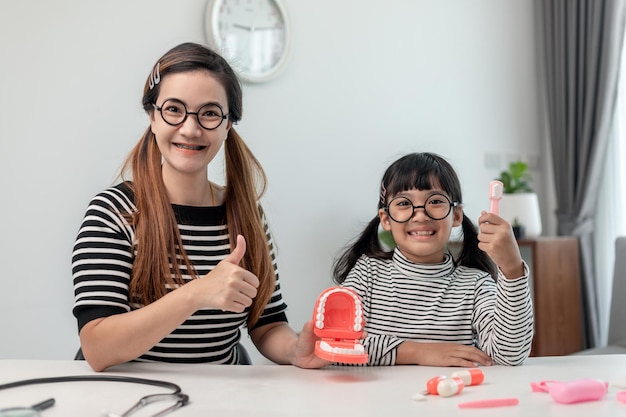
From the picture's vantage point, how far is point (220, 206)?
1622mm

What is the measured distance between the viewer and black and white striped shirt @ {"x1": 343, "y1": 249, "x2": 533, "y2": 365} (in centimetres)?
153

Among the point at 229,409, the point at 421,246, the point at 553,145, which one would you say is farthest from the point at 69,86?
the point at 553,145

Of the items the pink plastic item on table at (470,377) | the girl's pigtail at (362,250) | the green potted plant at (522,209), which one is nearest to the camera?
the pink plastic item on table at (470,377)

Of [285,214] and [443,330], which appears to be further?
[285,214]

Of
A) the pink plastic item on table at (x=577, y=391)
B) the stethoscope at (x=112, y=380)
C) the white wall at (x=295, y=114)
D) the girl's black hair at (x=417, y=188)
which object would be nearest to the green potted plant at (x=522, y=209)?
the white wall at (x=295, y=114)

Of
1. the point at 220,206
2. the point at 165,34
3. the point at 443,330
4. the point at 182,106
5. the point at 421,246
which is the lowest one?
the point at 443,330

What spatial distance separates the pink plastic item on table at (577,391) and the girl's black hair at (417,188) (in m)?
0.69

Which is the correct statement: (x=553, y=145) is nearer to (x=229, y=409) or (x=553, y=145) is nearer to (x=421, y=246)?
(x=421, y=246)

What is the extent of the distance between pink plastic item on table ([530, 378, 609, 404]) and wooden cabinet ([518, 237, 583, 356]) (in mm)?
2804

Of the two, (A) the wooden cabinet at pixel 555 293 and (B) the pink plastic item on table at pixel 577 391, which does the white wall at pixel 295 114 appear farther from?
(B) the pink plastic item on table at pixel 577 391

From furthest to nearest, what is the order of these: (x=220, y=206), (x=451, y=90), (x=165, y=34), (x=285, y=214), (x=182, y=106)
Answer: (x=451, y=90)
(x=285, y=214)
(x=165, y=34)
(x=220, y=206)
(x=182, y=106)

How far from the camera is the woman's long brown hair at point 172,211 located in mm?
1475

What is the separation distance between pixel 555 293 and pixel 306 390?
307cm

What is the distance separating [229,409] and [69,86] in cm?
211
